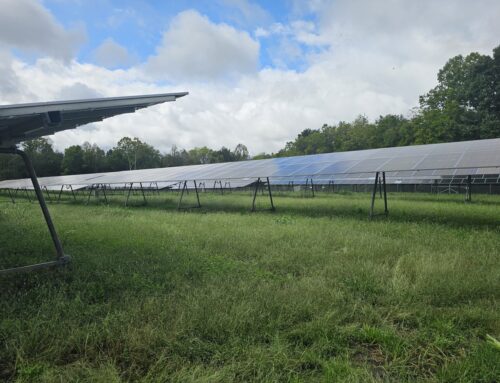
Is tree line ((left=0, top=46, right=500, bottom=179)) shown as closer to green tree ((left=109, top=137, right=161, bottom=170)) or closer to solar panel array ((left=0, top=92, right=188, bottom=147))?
green tree ((left=109, top=137, right=161, bottom=170))

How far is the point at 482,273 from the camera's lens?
416 cm

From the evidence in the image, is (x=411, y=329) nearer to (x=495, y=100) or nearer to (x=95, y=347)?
(x=95, y=347)

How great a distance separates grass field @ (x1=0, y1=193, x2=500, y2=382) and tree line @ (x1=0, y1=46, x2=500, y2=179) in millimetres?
31651

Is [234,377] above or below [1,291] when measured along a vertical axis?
below

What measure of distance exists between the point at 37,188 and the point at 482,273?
6.51m

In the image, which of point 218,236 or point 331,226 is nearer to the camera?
point 218,236

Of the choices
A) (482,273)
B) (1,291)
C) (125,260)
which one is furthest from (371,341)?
(1,291)

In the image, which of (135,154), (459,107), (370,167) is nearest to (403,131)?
(459,107)

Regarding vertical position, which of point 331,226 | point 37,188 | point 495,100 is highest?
point 495,100

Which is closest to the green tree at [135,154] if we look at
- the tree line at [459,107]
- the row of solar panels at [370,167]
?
the row of solar panels at [370,167]

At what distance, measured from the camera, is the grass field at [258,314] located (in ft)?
8.08

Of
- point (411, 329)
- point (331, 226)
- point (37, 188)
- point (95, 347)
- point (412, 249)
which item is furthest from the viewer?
point (331, 226)

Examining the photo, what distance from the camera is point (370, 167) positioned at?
11.1 metres

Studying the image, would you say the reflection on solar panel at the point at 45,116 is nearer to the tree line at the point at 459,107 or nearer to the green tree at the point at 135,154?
the tree line at the point at 459,107
